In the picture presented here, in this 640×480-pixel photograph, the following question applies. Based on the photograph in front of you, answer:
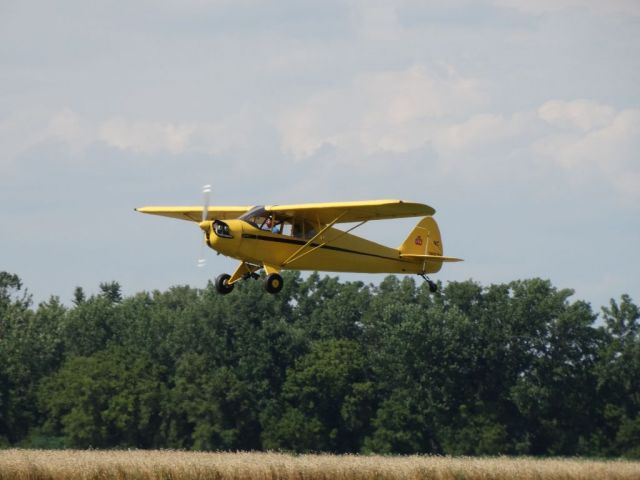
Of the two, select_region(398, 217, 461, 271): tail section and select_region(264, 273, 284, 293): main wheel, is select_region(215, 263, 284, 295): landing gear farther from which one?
select_region(398, 217, 461, 271): tail section

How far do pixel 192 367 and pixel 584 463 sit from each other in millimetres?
36466

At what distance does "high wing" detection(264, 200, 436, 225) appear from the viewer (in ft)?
109

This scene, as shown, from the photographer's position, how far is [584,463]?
39.6m

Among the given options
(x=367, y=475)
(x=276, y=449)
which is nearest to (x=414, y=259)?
(x=367, y=475)

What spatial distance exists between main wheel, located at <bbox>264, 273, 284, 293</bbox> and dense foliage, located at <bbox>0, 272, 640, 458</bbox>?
116 feet

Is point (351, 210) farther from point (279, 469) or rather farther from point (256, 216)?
point (279, 469)

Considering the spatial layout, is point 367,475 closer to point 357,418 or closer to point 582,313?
point 357,418

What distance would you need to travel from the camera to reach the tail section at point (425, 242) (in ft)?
130

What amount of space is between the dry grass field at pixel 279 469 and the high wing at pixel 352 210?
709 cm

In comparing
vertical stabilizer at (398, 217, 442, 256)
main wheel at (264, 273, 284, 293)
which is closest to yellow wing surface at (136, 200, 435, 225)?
main wheel at (264, 273, 284, 293)

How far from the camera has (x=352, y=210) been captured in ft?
112

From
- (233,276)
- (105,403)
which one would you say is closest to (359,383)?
(105,403)

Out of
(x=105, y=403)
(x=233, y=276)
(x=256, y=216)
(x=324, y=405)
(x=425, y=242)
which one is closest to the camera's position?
(x=256, y=216)

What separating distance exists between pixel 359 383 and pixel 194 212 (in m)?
35.3
